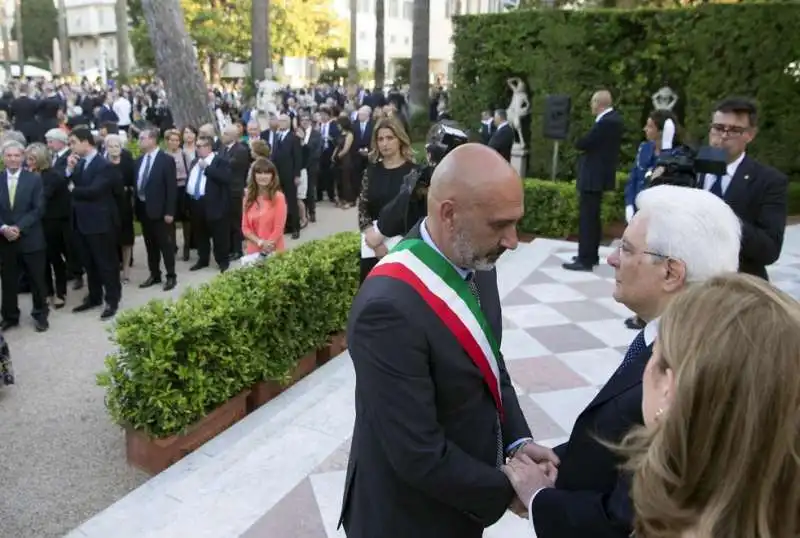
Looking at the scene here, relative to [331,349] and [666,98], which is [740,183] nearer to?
[331,349]

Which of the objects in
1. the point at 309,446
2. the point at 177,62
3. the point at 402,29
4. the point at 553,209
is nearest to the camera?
the point at 309,446

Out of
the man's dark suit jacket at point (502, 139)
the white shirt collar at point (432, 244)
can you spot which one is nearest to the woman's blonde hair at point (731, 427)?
the white shirt collar at point (432, 244)

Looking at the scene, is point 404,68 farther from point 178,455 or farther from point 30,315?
point 178,455

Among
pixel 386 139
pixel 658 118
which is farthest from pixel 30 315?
pixel 658 118

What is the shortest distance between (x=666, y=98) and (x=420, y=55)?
1043 centimetres

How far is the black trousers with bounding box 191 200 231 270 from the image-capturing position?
8906 millimetres

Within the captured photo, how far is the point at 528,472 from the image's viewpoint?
1.86m

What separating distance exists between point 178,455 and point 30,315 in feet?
13.0

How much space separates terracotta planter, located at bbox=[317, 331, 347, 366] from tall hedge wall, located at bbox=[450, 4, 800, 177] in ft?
27.8

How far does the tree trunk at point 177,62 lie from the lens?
13.3 metres

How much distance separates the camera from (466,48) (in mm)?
14422

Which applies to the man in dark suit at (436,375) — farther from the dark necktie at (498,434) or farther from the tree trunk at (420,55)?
the tree trunk at (420,55)

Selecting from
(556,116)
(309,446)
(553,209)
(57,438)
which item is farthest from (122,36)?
(309,446)

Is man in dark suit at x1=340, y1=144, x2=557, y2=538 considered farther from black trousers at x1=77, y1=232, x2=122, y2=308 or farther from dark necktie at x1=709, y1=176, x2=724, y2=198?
A: black trousers at x1=77, y1=232, x2=122, y2=308
